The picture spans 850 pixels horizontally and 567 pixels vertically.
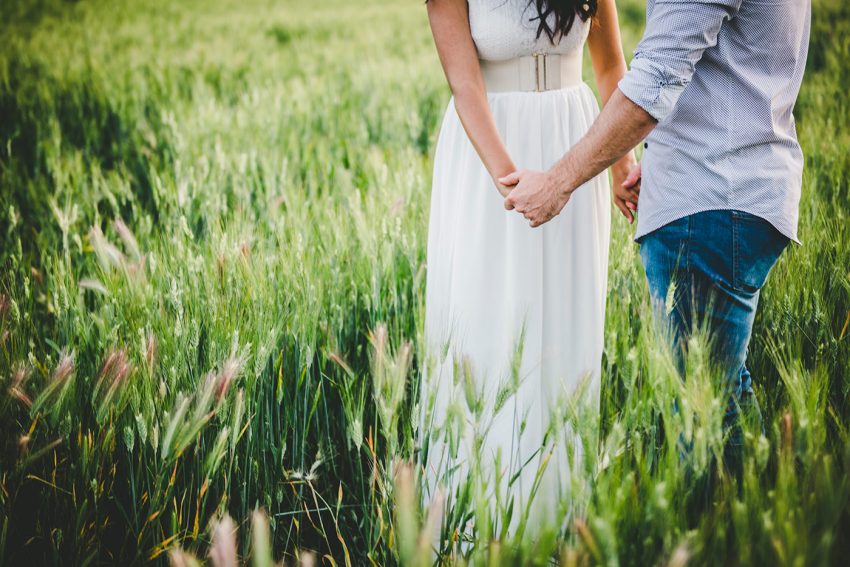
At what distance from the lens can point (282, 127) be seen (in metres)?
4.21

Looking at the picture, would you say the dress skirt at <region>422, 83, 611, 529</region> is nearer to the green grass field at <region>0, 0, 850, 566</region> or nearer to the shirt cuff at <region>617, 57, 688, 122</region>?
the green grass field at <region>0, 0, 850, 566</region>

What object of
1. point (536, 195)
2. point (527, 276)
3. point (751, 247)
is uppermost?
point (536, 195)

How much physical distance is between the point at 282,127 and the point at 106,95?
1.73m

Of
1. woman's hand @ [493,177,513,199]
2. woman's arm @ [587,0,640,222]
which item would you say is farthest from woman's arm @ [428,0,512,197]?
woman's arm @ [587,0,640,222]

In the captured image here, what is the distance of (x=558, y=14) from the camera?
5.01ft

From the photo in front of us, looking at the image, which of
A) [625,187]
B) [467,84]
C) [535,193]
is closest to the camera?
[535,193]

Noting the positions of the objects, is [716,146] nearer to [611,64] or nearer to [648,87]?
[648,87]

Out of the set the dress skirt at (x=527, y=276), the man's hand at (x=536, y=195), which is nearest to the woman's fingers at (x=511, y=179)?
the man's hand at (x=536, y=195)

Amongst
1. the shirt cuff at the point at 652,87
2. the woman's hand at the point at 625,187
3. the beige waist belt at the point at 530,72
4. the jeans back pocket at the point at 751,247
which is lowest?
the jeans back pocket at the point at 751,247

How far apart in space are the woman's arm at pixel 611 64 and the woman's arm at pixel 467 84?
347mm

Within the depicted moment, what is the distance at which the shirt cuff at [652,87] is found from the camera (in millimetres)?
1215

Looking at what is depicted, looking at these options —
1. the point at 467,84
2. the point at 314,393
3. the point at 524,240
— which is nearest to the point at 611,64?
the point at 467,84

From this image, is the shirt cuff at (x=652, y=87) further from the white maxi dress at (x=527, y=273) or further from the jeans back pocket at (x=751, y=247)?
the white maxi dress at (x=527, y=273)

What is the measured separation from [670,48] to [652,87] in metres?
0.07
